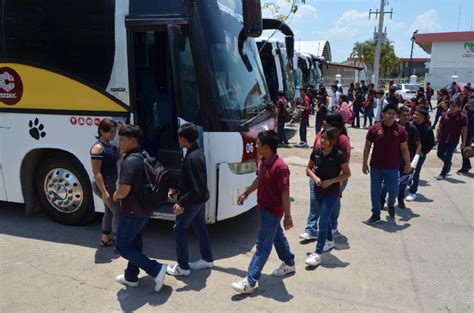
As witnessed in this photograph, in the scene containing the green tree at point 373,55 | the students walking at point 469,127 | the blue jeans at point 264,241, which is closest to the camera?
the blue jeans at point 264,241

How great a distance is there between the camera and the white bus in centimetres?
474

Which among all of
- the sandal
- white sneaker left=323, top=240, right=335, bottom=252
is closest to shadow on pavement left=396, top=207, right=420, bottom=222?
white sneaker left=323, top=240, right=335, bottom=252

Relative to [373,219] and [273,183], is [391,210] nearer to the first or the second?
[373,219]

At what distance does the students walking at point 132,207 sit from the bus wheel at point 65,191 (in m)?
1.70

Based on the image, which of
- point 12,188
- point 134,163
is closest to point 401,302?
point 134,163

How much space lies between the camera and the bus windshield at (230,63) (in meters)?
4.75

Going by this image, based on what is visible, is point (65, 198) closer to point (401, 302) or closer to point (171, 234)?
point (171, 234)

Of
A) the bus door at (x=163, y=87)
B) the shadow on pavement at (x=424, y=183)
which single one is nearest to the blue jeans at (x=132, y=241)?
the bus door at (x=163, y=87)

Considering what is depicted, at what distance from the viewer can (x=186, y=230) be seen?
4352 mm

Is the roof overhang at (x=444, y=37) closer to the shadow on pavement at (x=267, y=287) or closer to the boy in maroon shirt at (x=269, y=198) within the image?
the shadow on pavement at (x=267, y=287)

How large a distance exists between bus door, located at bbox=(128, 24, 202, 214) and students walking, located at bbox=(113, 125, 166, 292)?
3.40ft

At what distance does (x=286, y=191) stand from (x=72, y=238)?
3144mm

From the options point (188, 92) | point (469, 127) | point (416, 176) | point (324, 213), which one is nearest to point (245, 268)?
point (324, 213)

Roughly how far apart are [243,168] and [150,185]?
148cm
